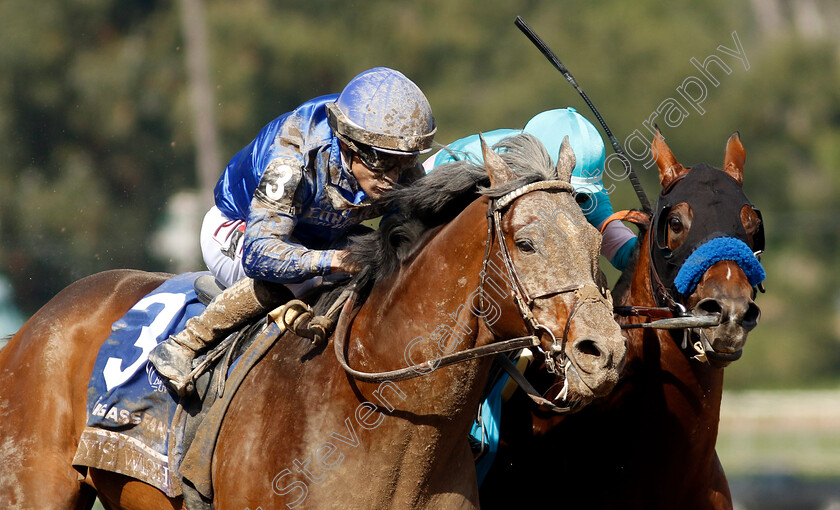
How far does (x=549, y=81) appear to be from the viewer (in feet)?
76.5

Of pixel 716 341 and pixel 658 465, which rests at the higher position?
pixel 716 341

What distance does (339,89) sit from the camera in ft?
67.9

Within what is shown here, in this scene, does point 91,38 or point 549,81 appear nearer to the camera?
point 91,38

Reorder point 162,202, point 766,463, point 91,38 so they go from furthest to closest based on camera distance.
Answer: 1. point 91,38
2. point 162,202
3. point 766,463

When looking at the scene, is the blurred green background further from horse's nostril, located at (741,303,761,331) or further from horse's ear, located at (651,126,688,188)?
horse's nostril, located at (741,303,761,331)

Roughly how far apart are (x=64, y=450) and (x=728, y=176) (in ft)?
10.6

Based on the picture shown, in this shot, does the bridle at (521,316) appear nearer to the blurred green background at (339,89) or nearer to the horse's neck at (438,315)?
the horse's neck at (438,315)

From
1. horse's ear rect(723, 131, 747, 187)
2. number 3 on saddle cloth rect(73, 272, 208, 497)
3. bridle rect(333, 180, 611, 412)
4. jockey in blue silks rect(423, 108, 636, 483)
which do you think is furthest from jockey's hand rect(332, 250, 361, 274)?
horse's ear rect(723, 131, 747, 187)

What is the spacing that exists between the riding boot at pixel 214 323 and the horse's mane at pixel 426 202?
43 centimetres

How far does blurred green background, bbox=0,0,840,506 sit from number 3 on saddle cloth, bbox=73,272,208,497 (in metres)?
8.95

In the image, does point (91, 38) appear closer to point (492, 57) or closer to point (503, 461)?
point (492, 57)

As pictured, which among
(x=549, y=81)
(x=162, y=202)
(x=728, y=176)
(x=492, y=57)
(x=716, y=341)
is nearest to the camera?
(x=716, y=341)

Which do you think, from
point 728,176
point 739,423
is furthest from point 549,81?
point 728,176

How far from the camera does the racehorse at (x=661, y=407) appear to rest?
13.7 ft
